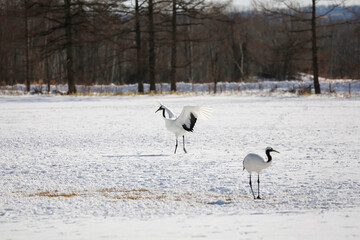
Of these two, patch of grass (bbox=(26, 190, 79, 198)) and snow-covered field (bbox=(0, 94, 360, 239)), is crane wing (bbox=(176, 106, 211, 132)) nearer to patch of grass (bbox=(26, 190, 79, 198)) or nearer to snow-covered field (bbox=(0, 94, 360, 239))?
snow-covered field (bbox=(0, 94, 360, 239))

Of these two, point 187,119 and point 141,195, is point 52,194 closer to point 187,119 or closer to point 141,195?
point 141,195

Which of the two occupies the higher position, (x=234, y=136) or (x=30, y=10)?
(x=30, y=10)

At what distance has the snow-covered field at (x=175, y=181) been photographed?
17.5ft

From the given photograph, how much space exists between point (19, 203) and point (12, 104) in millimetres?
18596

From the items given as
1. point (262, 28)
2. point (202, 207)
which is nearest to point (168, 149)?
point (202, 207)

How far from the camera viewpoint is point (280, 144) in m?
11.4

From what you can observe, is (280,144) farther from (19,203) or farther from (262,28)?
(262,28)

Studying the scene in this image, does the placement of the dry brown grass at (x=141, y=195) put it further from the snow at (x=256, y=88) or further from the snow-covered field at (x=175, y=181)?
the snow at (x=256, y=88)

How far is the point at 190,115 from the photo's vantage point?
1049 centimetres

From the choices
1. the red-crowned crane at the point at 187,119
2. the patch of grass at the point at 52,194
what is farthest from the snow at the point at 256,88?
the patch of grass at the point at 52,194

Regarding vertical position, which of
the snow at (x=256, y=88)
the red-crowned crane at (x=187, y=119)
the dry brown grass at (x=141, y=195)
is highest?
the snow at (x=256, y=88)

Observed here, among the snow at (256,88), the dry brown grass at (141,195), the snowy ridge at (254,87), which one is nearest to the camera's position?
the dry brown grass at (141,195)

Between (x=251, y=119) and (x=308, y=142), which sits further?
(x=251, y=119)

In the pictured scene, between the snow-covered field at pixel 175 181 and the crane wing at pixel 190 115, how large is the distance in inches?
26.9
